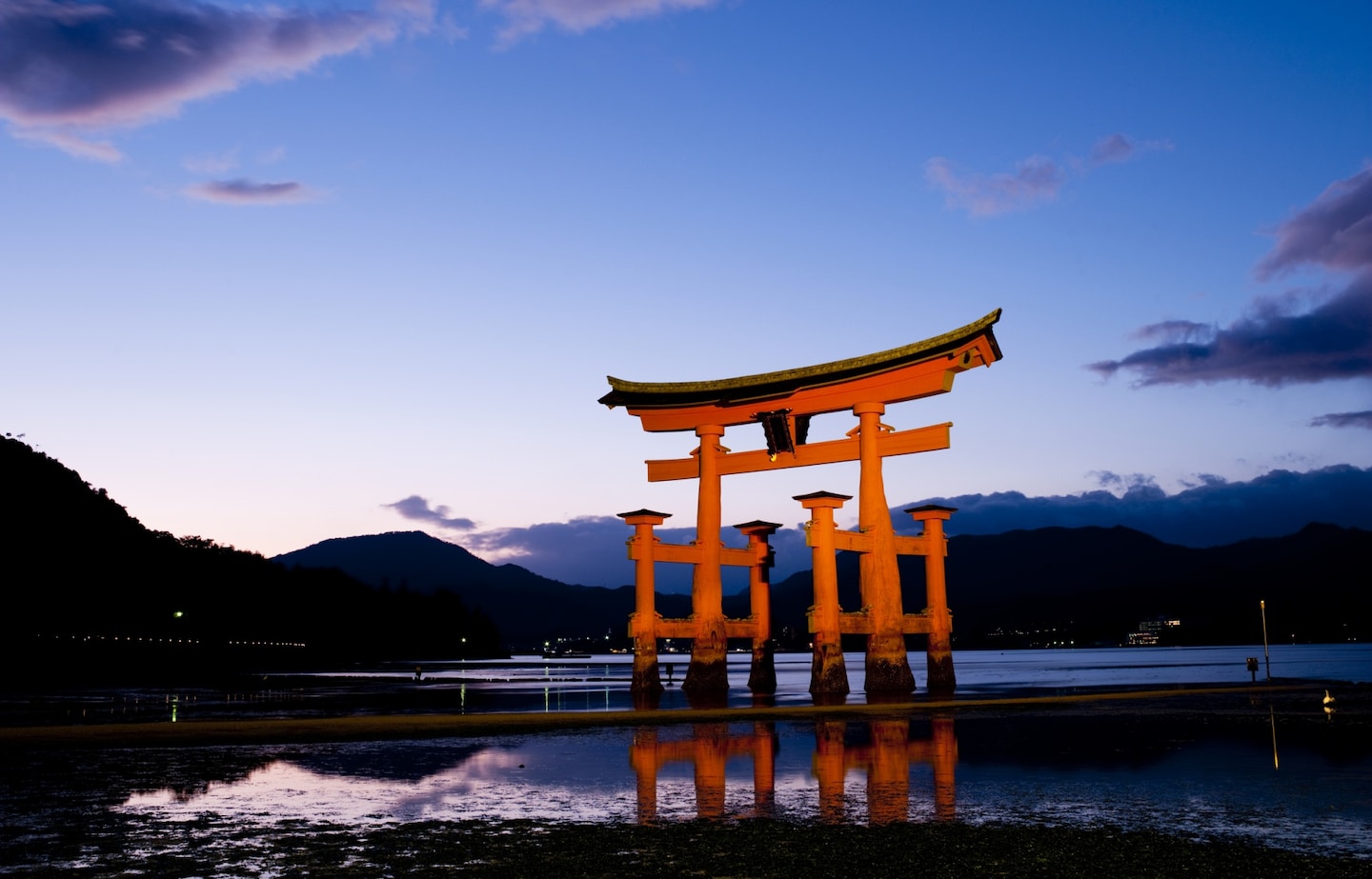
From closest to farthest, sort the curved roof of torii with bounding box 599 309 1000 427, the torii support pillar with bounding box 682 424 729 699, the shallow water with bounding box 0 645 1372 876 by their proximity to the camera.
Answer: the shallow water with bounding box 0 645 1372 876
the curved roof of torii with bounding box 599 309 1000 427
the torii support pillar with bounding box 682 424 729 699

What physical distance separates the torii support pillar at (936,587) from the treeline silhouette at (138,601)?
46425 mm

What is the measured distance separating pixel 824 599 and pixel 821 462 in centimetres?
491

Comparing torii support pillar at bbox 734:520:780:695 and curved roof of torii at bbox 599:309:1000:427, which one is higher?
curved roof of torii at bbox 599:309:1000:427

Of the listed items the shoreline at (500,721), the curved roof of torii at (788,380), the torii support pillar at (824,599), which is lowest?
the shoreline at (500,721)

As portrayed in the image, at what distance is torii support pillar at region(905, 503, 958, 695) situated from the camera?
37781 mm

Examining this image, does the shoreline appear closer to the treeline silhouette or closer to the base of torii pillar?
the base of torii pillar

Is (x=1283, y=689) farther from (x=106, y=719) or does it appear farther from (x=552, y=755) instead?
(x=106, y=719)

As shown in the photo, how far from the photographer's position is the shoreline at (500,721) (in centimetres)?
2020

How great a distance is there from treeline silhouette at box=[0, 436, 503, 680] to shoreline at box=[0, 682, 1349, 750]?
145 ft

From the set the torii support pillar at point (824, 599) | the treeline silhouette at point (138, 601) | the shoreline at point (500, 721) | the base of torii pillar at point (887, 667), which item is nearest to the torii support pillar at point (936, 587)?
the base of torii pillar at point (887, 667)

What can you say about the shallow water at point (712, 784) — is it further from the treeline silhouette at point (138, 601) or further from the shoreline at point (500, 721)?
the treeline silhouette at point (138, 601)

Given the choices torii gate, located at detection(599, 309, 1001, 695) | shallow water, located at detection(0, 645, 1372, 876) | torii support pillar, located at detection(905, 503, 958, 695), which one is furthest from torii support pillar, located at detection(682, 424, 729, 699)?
shallow water, located at detection(0, 645, 1372, 876)

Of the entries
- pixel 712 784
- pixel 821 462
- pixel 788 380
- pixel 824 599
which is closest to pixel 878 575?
pixel 824 599

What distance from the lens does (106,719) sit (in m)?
27.2
